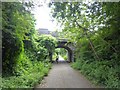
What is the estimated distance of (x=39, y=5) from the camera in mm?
8438

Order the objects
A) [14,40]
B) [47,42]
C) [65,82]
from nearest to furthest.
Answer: [14,40] → [65,82] → [47,42]

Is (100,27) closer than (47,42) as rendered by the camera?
Yes

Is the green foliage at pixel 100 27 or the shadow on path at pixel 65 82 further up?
the green foliage at pixel 100 27

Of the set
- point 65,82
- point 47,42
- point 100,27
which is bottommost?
point 65,82

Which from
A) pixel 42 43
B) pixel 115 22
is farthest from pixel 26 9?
pixel 42 43

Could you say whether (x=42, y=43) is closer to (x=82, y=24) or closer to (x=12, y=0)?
(x=82, y=24)

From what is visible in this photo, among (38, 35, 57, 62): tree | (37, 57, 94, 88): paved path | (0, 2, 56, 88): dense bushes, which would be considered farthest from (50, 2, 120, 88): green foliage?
(38, 35, 57, 62): tree

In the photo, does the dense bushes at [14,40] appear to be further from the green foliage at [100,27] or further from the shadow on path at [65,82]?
the green foliage at [100,27]

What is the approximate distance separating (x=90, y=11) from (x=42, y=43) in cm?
1411

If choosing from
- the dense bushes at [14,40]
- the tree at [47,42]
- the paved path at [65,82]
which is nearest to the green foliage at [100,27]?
the paved path at [65,82]

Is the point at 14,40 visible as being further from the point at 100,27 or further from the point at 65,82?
the point at 100,27

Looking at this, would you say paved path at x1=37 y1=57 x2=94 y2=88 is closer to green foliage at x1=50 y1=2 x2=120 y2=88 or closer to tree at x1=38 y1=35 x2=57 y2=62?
green foliage at x1=50 y1=2 x2=120 y2=88

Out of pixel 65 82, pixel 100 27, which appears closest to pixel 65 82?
pixel 65 82

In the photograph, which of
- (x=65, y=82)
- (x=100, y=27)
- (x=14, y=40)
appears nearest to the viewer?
(x=14, y=40)
